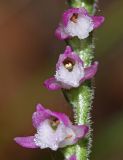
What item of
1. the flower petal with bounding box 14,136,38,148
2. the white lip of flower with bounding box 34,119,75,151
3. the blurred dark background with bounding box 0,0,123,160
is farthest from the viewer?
the blurred dark background with bounding box 0,0,123,160

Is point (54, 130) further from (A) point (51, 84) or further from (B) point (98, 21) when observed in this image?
(B) point (98, 21)

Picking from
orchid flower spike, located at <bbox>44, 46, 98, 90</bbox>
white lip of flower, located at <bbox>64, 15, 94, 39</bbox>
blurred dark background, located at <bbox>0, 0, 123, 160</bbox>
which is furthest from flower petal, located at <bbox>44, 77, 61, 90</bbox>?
blurred dark background, located at <bbox>0, 0, 123, 160</bbox>

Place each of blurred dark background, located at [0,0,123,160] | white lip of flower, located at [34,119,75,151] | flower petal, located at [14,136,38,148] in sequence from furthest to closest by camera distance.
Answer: blurred dark background, located at [0,0,123,160] → flower petal, located at [14,136,38,148] → white lip of flower, located at [34,119,75,151]

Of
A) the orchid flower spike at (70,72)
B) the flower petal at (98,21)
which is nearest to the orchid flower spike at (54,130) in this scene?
the orchid flower spike at (70,72)

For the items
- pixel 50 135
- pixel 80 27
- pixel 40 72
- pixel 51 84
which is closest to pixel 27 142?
pixel 50 135

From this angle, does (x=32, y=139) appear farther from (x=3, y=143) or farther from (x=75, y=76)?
(x=3, y=143)

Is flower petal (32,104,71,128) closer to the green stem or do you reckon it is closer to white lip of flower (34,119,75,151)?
white lip of flower (34,119,75,151)

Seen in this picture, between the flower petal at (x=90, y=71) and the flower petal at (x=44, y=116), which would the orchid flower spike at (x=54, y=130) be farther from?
the flower petal at (x=90, y=71)

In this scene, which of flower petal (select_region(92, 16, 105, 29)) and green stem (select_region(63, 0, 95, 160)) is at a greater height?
flower petal (select_region(92, 16, 105, 29))
